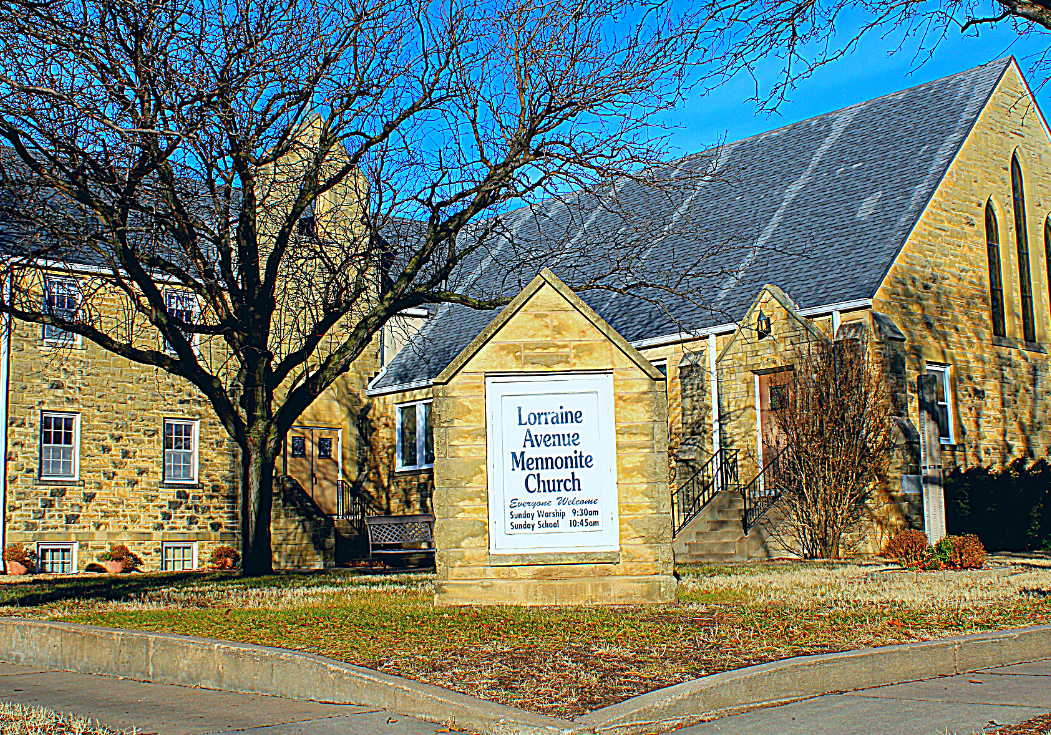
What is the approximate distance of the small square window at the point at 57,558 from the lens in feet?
78.4

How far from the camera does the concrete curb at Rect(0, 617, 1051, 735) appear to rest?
604 centimetres

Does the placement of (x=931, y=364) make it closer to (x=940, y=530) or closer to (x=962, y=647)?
(x=940, y=530)

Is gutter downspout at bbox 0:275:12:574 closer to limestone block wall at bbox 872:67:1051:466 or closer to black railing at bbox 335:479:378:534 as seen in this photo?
black railing at bbox 335:479:378:534

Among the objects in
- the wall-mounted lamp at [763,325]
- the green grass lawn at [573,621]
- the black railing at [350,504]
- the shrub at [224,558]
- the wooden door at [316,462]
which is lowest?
the shrub at [224,558]

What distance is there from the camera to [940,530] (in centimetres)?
2006

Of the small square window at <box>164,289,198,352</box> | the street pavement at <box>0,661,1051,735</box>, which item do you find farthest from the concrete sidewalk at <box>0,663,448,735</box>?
the small square window at <box>164,289,198,352</box>

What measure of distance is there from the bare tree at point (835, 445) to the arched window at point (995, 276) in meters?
6.01

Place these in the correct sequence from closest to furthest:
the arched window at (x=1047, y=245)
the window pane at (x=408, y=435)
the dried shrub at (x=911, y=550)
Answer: the dried shrub at (x=911, y=550), the arched window at (x=1047, y=245), the window pane at (x=408, y=435)

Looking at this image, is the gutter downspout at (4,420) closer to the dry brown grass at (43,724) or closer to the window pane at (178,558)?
the window pane at (178,558)

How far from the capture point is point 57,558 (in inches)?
953

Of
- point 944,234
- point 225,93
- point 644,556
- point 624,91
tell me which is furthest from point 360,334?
point 944,234

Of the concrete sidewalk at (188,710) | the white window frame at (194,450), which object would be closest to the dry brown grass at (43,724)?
the concrete sidewalk at (188,710)

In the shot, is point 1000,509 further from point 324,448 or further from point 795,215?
point 324,448

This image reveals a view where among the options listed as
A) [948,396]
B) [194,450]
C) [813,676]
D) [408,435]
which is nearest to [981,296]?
[948,396]
